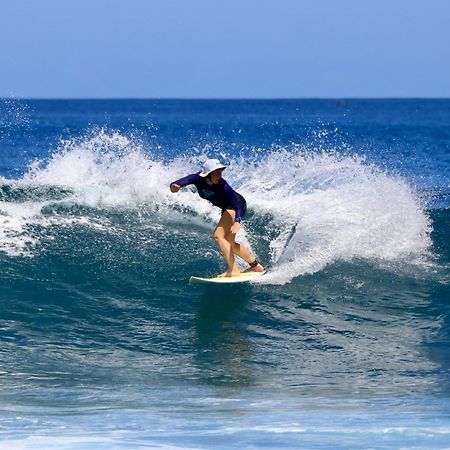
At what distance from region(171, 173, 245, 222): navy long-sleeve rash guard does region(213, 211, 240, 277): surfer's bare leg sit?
149mm

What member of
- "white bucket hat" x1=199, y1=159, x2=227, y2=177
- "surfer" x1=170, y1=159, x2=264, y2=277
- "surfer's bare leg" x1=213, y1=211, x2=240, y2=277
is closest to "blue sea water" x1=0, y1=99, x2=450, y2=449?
"surfer's bare leg" x1=213, y1=211, x2=240, y2=277

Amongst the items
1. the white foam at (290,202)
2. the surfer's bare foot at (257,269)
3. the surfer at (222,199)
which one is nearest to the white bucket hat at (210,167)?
the surfer at (222,199)

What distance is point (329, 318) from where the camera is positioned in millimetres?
10398

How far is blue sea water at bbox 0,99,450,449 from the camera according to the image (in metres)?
7.05

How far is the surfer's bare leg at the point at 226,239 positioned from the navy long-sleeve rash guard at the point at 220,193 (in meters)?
0.15

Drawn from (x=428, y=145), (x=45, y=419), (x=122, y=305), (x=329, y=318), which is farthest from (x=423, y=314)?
(x=428, y=145)

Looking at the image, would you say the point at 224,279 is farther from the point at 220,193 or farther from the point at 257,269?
the point at 220,193

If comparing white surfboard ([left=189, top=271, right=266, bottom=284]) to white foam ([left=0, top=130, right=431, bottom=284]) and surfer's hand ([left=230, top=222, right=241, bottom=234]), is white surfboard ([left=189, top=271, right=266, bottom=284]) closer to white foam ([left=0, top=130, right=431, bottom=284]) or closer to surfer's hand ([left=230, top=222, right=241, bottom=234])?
white foam ([left=0, top=130, right=431, bottom=284])

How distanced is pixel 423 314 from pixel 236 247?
84.9 inches

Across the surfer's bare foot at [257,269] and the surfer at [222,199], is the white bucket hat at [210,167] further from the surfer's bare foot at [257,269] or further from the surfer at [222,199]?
the surfer's bare foot at [257,269]

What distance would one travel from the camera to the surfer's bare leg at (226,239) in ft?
34.7

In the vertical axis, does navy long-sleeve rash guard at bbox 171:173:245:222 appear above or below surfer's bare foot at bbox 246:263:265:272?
above

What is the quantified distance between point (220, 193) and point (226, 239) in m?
0.52

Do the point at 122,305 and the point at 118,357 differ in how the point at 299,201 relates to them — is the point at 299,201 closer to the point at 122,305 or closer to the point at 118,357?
the point at 122,305
